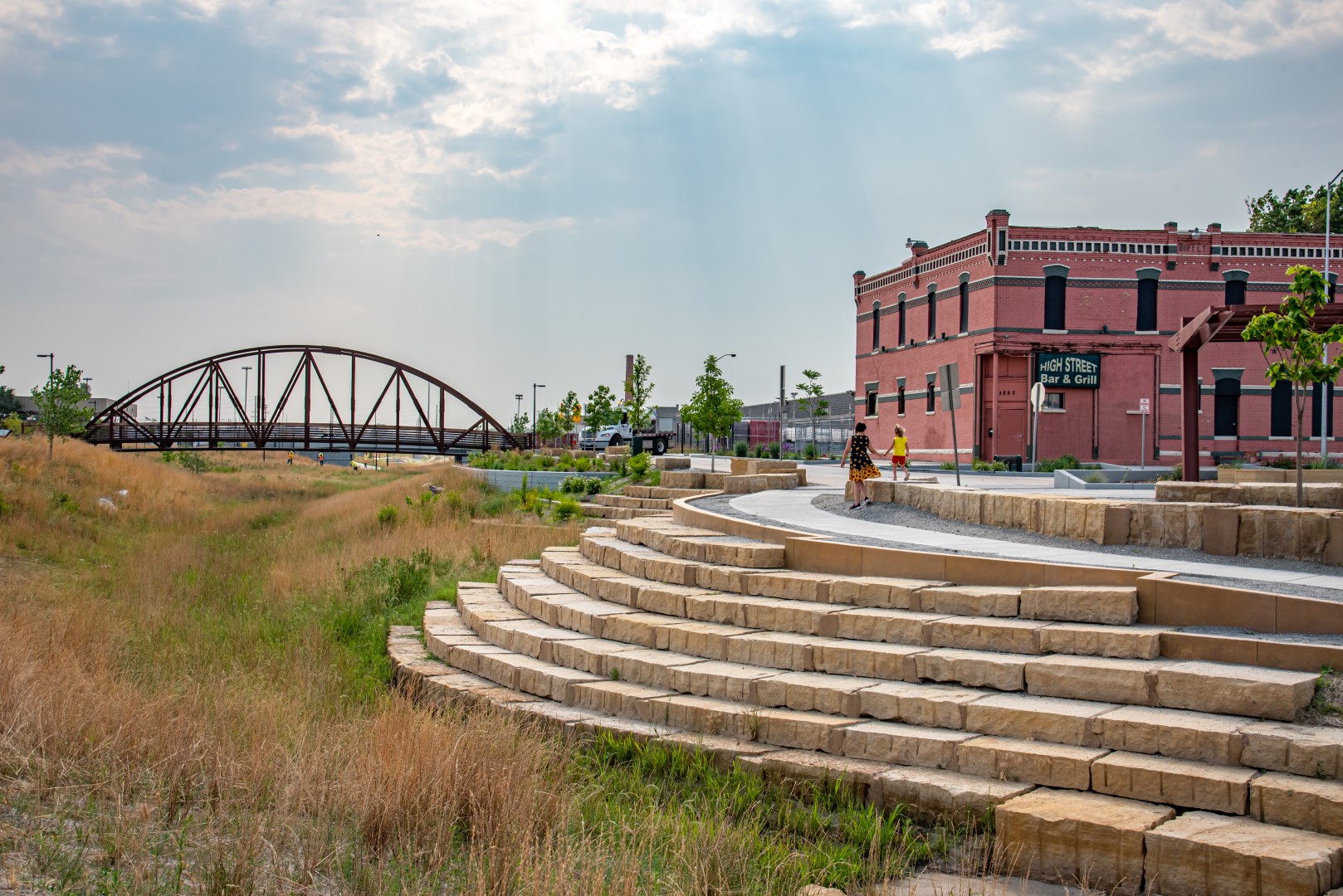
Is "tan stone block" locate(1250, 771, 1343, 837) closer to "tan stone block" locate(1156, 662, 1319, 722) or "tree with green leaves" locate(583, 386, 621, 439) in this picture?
"tan stone block" locate(1156, 662, 1319, 722)

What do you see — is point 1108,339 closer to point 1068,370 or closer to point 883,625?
point 1068,370

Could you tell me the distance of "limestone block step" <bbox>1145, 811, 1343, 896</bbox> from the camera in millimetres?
4586

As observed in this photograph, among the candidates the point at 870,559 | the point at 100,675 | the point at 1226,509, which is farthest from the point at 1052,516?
the point at 100,675

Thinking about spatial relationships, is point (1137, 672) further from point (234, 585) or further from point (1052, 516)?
point (234, 585)

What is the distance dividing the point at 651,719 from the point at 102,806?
385cm

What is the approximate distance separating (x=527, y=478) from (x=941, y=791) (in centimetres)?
2263

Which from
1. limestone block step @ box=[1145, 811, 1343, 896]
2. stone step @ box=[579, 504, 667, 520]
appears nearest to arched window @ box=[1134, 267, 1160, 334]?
stone step @ box=[579, 504, 667, 520]

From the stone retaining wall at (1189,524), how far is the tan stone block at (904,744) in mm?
4373

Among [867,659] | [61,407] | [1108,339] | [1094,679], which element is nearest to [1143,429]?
[1108,339]

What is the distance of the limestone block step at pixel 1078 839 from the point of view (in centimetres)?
509

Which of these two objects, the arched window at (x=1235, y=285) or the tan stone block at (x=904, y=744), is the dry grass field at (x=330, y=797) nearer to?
the tan stone block at (x=904, y=744)

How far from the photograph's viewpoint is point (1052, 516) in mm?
A: 10688

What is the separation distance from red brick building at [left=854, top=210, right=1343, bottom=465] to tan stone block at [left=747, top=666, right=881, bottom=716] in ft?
99.7

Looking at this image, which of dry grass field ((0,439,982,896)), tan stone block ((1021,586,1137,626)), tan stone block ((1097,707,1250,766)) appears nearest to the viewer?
dry grass field ((0,439,982,896))
